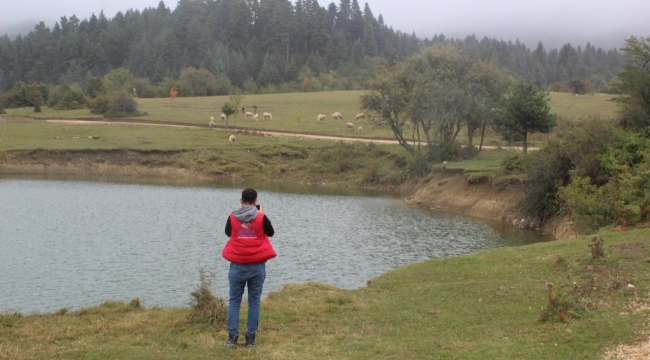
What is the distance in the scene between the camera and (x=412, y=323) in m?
12.3

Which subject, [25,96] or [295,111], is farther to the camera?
[25,96]

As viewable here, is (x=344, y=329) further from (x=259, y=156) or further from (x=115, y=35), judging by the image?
(x=115, y=35)

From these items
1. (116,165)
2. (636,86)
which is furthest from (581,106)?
(116,165)

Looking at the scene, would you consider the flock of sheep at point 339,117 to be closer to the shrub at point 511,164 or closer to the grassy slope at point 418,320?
the shrub at point 511,164

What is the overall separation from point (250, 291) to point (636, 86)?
29.8m

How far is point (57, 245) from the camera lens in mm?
24531

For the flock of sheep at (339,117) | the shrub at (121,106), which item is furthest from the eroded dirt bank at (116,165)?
the shrub at (121,106)

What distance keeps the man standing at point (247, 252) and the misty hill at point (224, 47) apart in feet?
Result: 394

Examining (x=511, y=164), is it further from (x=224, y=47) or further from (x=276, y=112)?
(x=224, y=47)

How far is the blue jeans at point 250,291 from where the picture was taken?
35.0 ft

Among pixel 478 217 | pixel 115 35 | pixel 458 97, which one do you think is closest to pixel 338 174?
pixel 458 97

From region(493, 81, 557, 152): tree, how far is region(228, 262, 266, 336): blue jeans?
125 feet

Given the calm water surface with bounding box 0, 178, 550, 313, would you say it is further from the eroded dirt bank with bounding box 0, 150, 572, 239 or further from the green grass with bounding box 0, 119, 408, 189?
the green grass with bounding box 0, 119, 408, 189

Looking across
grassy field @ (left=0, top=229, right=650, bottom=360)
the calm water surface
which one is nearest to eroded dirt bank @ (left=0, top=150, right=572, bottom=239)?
the calm water surface
